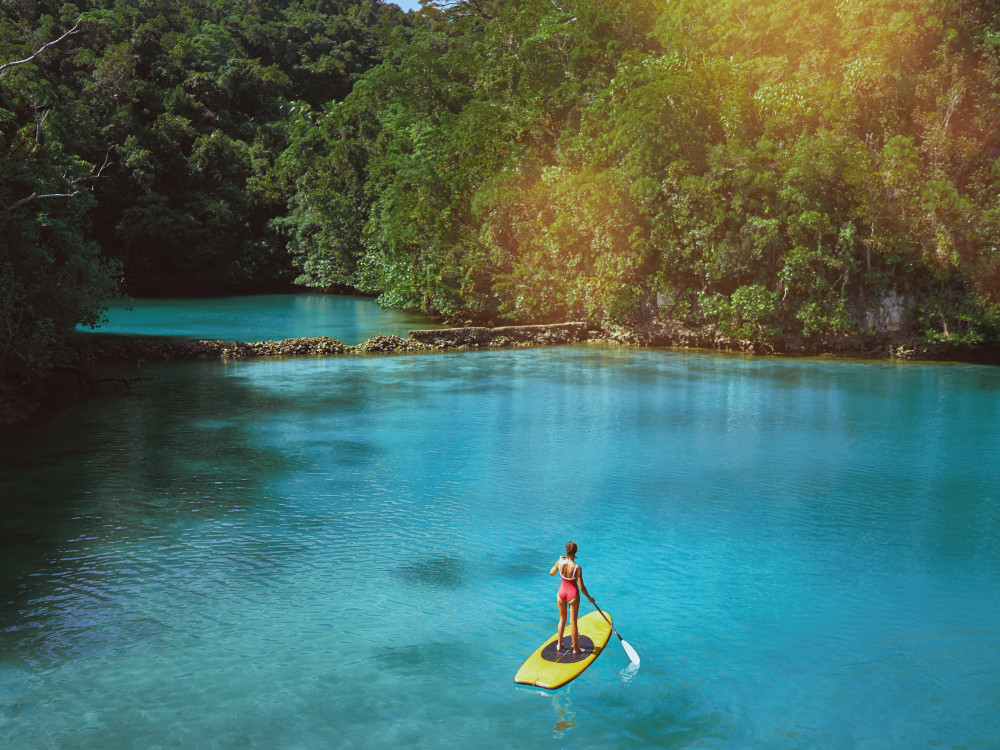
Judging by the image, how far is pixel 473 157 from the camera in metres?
40.0

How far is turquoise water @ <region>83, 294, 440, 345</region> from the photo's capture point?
3731 cm

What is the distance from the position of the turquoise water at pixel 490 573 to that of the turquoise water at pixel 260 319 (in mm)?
14885

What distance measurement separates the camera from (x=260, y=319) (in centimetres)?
4338

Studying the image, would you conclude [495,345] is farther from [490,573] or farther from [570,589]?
[570,589]

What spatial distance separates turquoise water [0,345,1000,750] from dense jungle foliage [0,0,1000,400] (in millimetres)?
7641

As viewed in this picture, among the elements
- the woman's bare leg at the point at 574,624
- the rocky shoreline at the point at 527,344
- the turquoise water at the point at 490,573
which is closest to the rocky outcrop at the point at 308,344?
the rocky shoreline at the point at 527,344

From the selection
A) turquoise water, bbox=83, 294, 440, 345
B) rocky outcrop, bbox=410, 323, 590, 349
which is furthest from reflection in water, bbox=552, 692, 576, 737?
turquoise water, bbox=83, 294, 440, 345

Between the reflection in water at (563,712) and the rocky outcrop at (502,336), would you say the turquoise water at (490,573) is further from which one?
the rocky outcrop at (502,336)

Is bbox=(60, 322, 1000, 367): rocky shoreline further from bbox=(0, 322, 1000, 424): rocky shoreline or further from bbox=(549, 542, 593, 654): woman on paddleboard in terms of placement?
bbox=(549, 542, 593, 654): woman on paddleboard

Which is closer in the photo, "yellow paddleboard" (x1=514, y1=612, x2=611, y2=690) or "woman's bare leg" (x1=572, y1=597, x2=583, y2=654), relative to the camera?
"yellow paddleboard" (x1=514, y1=612, x2=611, y2=690)

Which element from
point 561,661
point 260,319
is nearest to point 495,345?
point 260,319

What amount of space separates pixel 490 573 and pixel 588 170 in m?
26.7

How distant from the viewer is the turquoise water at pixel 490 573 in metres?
8.65

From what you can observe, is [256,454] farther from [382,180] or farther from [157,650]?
[382,180]
